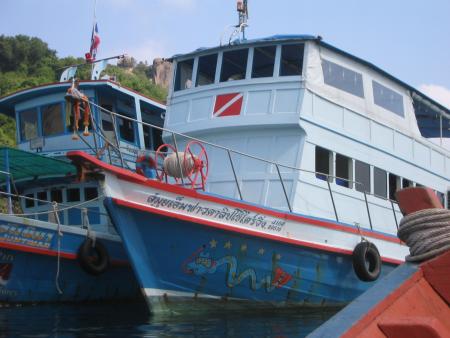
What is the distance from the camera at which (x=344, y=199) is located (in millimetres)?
10352

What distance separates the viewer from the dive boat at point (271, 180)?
833 cm

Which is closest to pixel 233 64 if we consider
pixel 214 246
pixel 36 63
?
pixel 214 246

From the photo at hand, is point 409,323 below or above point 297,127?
below

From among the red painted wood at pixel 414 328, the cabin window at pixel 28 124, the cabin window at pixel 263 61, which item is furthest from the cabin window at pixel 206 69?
the red painted wood at pixel 414 328

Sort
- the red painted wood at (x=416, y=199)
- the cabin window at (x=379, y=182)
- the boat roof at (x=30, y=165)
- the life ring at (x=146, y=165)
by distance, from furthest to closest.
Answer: the boat roof at (x=30, y=165)
the cabin window at (x=379, y=182)
the life ring at (x=146, y=165)
the red painted wood at (x=416, y=199)

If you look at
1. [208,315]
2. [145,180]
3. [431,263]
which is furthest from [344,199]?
[431,263]

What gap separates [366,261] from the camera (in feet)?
31.4

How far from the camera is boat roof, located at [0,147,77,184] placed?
11.7 m

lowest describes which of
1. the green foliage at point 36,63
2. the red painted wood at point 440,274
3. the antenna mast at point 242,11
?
the red painted wood at point 440,274

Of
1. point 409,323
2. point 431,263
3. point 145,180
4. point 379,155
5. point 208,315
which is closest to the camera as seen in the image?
point 409,323

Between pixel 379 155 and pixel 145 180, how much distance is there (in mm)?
4911

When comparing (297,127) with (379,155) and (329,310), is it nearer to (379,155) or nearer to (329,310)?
(379,155)

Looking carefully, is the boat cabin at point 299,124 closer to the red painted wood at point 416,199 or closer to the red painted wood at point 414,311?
the red painted wood at point 416,199

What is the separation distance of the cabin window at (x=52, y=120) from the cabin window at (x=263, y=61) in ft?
17.4
